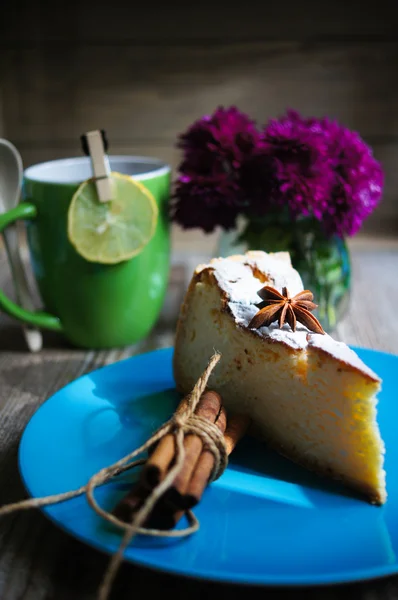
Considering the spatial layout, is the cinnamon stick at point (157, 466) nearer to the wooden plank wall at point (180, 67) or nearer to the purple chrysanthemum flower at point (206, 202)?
the purple chrysanthemum flower at point (206, 202)

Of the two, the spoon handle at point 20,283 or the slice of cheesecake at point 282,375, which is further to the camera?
the spoon handle at point 20,283

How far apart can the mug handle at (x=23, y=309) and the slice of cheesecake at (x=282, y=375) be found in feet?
1.05

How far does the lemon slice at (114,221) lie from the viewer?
3.44ft

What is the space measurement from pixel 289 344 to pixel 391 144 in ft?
5.00

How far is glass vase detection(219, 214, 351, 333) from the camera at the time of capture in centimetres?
113

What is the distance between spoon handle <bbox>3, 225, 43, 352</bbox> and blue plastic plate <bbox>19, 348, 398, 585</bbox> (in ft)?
1.03

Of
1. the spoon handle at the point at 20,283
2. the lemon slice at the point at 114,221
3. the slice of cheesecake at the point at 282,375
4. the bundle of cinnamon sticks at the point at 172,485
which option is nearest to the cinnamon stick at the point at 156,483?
the bundle of cinnamon sticks at the point at 172,485

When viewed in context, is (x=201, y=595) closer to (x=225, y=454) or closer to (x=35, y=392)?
(x=225, y=454)

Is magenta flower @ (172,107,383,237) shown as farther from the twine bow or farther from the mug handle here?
the twine bow

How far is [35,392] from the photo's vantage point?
3.35ft

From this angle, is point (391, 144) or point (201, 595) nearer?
point (201, 595)

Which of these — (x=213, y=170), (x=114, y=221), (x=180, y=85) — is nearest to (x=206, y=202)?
(x=213, y=170)

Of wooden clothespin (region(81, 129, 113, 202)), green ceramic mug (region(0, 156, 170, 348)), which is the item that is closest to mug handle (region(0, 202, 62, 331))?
green ceramic mug (region(0, 156, 170, 348))

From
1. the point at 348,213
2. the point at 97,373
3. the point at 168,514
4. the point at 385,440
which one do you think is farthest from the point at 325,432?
the point at 348,213
